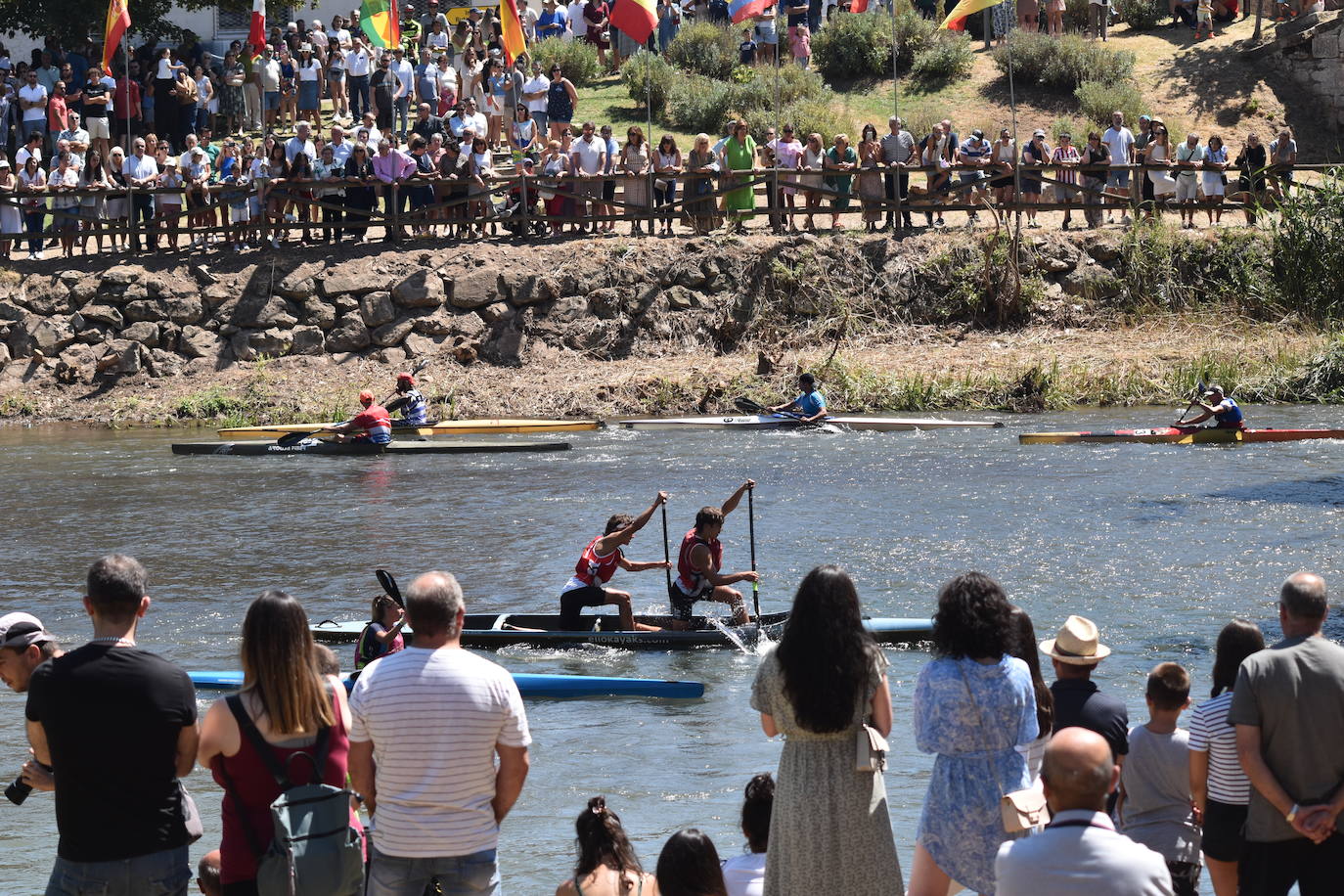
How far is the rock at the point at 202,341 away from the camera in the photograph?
2753cm

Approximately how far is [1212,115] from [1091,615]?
25.7 m

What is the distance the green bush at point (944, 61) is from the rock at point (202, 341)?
59.3 ft

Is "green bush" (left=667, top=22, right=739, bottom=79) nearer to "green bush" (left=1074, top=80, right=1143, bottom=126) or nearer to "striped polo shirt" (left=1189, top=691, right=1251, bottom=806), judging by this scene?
"green bush" (left=1074, top=80, right=1143, bottom=126)

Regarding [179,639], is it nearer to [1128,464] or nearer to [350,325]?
[1128,464]

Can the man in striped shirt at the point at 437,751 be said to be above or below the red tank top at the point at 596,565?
above

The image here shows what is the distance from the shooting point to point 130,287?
2764cm

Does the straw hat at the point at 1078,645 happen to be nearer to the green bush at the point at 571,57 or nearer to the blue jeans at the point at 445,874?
the blue jeans at the point at 445,874

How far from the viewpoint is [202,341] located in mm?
27531


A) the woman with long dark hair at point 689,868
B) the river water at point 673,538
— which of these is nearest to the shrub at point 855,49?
the river water at point 673,538

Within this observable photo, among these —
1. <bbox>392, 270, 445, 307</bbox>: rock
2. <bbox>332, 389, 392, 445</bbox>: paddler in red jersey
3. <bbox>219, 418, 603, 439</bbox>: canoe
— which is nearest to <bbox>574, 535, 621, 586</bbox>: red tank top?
<bbox>332, 389, 392, 445</bbox>: paddler in red jersey

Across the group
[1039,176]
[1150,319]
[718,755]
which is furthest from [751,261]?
[718,755]

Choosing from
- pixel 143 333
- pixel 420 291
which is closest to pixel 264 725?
pixel 420 291

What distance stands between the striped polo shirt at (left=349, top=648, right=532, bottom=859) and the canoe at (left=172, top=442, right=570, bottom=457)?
1725cm

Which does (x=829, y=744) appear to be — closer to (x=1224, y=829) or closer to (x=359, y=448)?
(x=1224, y=829)
